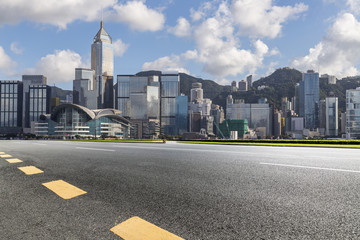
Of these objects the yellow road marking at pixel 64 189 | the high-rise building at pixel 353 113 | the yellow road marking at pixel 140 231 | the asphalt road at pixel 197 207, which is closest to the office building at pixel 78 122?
the yellow road marking at pixel 64 189

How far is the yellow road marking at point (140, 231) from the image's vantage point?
84.7 inches

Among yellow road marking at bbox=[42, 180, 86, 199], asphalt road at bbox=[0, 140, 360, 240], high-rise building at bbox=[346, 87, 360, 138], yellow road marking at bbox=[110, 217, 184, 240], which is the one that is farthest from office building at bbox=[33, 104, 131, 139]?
high-rise building at bbox=[346, 87, 360, 138]

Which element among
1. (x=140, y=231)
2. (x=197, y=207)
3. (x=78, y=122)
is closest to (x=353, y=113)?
(x=78, y=122)

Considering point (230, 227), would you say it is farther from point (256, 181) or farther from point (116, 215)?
point (256, 181)

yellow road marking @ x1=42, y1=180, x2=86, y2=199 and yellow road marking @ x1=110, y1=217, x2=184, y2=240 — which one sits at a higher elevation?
yellow road marking @ x1=110, y1=217, x2=184, y2=240

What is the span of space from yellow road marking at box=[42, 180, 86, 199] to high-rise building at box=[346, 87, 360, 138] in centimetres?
19375

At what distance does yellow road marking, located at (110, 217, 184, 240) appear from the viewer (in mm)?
2150

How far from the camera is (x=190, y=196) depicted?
3.41 metres

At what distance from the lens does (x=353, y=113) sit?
161 meters

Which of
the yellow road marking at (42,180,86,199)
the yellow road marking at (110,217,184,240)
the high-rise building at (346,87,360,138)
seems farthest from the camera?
the high-rise building at (346,87,360,138)

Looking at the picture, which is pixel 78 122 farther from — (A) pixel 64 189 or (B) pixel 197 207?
(B) pixel 197 207

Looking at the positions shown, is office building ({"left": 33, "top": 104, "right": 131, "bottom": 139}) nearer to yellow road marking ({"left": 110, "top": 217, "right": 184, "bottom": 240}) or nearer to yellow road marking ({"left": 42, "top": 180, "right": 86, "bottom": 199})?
yellow road marking ({"left": 42, "top": 180, "right": 86, "bottom": 199})

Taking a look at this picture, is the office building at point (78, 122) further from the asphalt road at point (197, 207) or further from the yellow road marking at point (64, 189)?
the asphalt road at point (197, 207)

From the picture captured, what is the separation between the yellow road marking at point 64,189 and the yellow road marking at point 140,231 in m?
1.59
